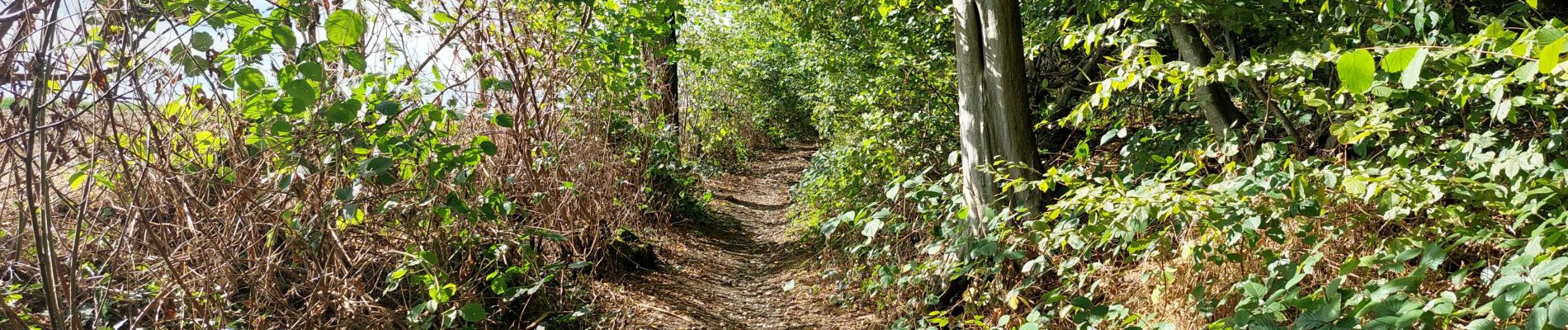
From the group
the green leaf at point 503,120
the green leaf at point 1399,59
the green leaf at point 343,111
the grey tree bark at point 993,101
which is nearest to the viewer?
the green leaf at point 1399,59

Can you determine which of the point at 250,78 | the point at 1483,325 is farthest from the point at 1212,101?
the point at 250,78

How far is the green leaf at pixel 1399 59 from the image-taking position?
1451 millimetres

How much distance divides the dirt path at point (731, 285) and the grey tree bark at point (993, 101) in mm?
1328

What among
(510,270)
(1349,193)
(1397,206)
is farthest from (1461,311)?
(510,270)

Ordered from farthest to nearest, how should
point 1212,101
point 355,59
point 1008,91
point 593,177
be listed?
point 593,177 → point 1008,91 → point 1212,101 → point 355,59

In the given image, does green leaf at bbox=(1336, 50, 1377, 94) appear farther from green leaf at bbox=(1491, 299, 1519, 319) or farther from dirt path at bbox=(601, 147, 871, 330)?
dirt path at bbox=(601, 147, 871, 330)

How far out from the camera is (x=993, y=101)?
4.45 m

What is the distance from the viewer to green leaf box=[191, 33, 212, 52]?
2402 mm

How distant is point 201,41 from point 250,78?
6.2 inches

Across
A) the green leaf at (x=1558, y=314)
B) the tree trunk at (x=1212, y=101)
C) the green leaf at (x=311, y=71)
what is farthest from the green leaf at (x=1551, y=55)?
the tree trunk at (x=1212, y=101)

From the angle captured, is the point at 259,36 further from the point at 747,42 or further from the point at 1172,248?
the point at 747,42

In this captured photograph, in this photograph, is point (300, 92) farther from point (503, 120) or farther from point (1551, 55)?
point (1551, 55)

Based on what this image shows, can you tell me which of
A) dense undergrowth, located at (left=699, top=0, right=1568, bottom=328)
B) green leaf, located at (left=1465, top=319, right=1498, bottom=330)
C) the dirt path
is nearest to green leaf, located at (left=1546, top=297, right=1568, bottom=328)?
dense undergrowth, located at (left=699, top=0, right=1568, bottom=328)

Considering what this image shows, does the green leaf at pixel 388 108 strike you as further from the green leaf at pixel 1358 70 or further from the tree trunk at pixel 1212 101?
the tree trunk at pixel 1212 101
